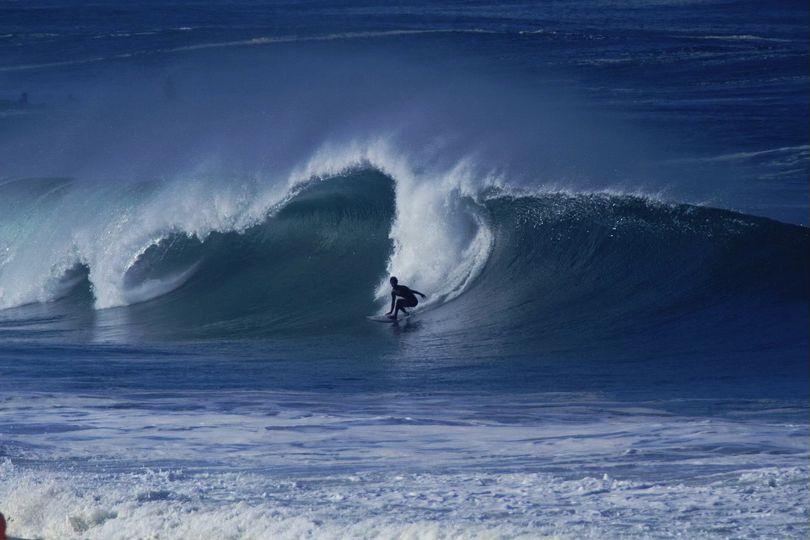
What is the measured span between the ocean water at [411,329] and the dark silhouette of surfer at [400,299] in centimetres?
24

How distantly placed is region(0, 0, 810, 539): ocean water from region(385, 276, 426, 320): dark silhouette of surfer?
24 cm

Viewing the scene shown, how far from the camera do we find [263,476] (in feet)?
23.8

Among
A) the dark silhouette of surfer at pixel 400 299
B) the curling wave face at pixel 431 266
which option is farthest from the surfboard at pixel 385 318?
the curling wave face at pixel 431 266

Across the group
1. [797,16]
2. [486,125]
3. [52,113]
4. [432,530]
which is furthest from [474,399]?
[797,16]

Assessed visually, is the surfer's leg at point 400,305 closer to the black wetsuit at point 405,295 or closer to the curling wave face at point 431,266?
the black wetsuit at point 405,295

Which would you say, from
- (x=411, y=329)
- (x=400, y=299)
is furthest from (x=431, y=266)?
(x=411, y=329)

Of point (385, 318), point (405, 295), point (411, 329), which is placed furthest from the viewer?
point (385, 318)

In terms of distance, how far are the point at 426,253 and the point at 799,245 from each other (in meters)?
4.23

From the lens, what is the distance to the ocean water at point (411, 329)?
22.3 ft

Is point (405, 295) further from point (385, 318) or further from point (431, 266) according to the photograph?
point (431, 266)

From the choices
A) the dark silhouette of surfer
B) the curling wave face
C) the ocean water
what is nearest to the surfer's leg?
the dark silhouette of surfer

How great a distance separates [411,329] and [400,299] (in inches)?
20.4

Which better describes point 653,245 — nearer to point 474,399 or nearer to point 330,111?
point 474,399

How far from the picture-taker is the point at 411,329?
41.2 feet
